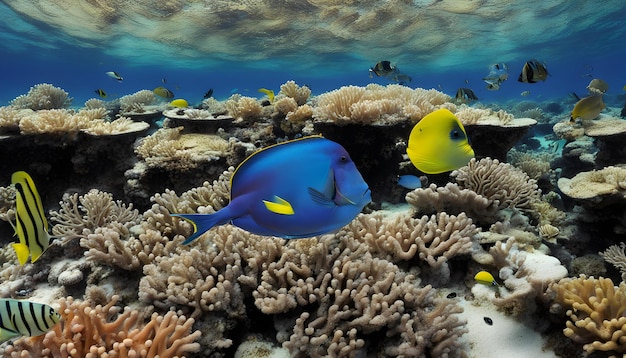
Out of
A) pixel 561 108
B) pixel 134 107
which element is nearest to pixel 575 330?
pixel 134 107

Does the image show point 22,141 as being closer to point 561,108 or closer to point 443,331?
point 443,331

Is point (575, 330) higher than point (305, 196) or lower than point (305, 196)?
lower

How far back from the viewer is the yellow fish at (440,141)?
92.4 inches

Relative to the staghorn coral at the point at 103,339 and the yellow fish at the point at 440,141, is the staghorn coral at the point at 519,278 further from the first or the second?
the staghorn coral at the point at 103,339

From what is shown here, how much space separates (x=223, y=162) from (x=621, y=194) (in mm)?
5766

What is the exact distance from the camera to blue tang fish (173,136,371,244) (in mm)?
1295

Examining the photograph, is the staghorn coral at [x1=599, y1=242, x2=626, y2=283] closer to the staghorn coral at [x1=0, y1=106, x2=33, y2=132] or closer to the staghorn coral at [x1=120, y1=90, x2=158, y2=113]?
the staghorn coral at [x1=0, y1=106, x2=33, y2=132]

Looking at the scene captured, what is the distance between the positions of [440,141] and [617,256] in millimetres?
3811

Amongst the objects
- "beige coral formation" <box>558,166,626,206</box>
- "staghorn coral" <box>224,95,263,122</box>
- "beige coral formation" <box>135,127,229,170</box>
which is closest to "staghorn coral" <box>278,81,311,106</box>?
"staghorn coral" <box>224,95,263,122</box>

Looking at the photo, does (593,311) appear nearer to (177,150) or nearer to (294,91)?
(177,150)

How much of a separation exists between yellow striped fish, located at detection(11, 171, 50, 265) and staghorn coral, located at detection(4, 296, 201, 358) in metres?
0.60

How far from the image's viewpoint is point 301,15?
23.4m

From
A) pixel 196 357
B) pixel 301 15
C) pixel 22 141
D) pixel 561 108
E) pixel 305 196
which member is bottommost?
pixel 561 108

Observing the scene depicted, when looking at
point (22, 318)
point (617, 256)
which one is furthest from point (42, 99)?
point (617, 256)
